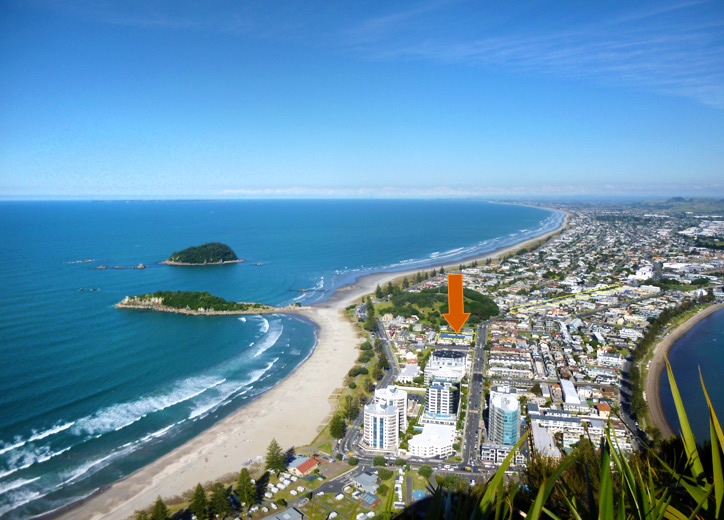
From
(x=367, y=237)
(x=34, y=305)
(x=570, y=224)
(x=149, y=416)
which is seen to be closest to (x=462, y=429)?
(x=149, y=416)

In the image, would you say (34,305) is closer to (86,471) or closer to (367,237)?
(86,471)

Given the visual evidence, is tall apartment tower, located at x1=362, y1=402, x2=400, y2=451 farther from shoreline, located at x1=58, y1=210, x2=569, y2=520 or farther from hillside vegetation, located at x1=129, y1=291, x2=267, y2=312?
hillside vegetation, located at x1=129, y1=291, x2=267, y2=312

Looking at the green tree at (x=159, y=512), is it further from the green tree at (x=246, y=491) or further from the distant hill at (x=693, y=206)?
the distant hill at (x=693, y=206)

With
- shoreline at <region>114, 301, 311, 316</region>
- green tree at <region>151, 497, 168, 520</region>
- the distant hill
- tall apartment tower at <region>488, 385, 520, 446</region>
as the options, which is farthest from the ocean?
the distant hill

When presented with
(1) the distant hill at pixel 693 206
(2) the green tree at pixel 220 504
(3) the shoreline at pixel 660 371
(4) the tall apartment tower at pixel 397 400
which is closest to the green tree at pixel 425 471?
(4) the tall apartment tower at pixel 397 400

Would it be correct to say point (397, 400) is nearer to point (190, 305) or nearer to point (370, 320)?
point (370, 320)

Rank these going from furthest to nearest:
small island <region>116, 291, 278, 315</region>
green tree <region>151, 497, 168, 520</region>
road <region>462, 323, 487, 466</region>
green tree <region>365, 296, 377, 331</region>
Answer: small island <region>116, 291, 278, 315</region> < green tree <region>365, 296, 377, 331</region> < road <region>462, 323, 487, 466</region> < green tree <region>151, 497, 168, 520</region>
